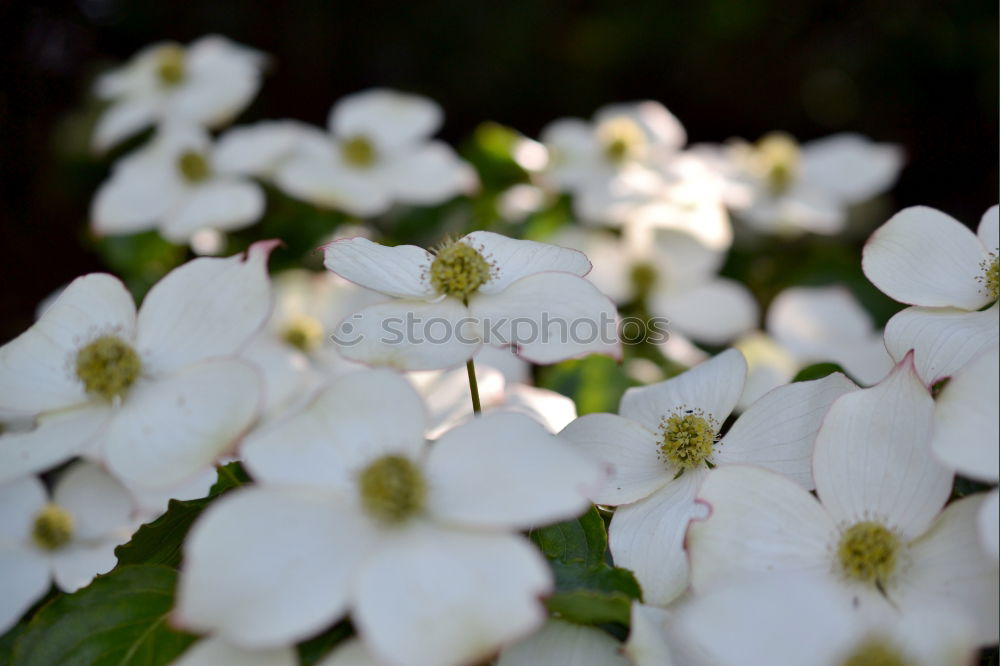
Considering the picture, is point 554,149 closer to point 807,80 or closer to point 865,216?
point 865,216

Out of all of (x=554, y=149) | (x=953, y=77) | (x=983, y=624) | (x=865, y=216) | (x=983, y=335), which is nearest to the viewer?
(x=983, y=624)

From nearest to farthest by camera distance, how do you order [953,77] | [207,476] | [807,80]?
[207,476]
[953,77]
[807,80]

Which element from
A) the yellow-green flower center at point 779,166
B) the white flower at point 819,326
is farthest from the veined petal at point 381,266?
the yellow-green flower center at point 779,166

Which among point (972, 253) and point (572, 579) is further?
point (972, 253)

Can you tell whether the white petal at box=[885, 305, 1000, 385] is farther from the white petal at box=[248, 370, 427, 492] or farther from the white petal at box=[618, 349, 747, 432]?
the white petal at box=[248, 370, 427, 492]

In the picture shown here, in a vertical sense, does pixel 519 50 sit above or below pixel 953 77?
below

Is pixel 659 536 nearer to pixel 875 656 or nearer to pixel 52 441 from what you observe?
pixel 875 656

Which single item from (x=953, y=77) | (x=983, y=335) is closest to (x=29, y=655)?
(x=983, y=335)

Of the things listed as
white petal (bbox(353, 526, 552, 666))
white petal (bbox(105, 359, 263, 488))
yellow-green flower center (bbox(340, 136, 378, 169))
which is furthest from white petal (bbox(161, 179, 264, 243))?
white petal (bbox(353, 526, 552, 666))
